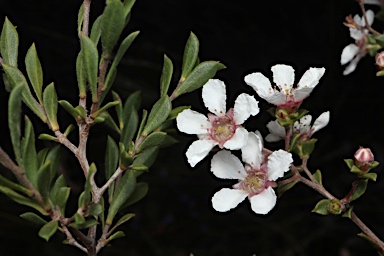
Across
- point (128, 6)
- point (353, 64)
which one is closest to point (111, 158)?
point (128, 6)

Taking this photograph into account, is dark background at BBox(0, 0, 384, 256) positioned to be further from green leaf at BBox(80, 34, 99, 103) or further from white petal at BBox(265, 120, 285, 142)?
green leaf at BBox(80, 34, 99, 103)

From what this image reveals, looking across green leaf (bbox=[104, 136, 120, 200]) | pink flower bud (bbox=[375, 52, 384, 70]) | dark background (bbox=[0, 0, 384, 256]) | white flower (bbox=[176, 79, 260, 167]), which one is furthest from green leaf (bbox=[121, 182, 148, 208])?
dark background (bbox=[0, 0, 384, 256])

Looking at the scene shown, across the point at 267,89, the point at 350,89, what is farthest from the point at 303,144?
the point at 350,89

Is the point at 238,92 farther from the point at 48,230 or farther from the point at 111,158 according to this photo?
the point at 48,230

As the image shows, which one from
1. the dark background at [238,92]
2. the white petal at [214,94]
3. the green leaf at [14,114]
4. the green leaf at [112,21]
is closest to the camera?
the green leaf at [14,114]

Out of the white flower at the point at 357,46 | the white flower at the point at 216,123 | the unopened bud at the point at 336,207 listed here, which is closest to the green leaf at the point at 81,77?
the white flower at the point at 216,123

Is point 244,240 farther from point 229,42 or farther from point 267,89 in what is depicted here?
point 267,89

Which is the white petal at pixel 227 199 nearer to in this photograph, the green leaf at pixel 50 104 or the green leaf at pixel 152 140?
the green leaf at pixel 152 140
